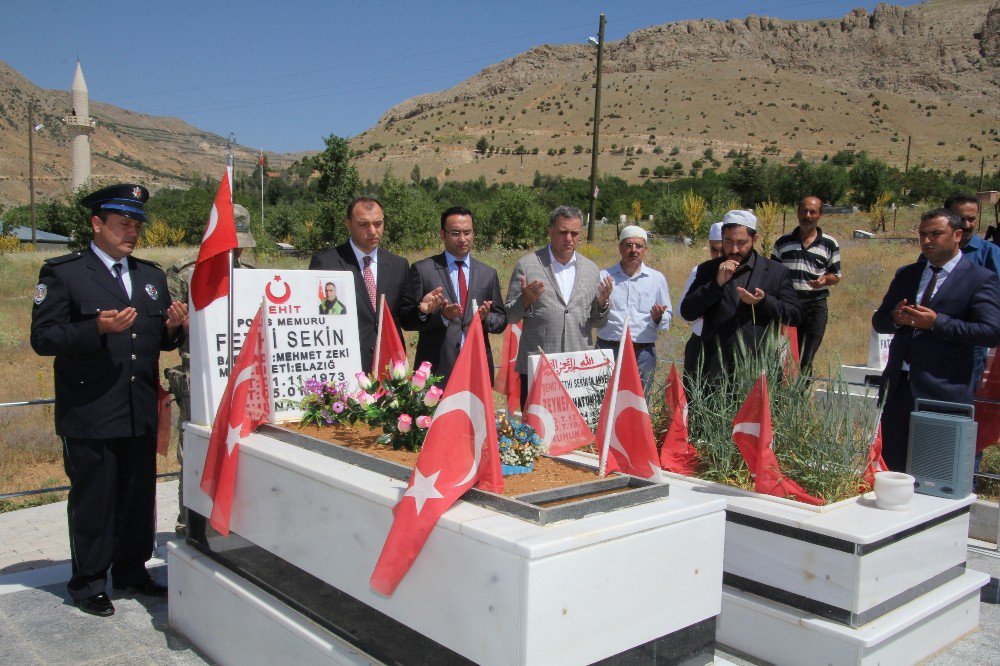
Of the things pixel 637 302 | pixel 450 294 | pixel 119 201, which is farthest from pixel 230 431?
Answer: pixel 637 302

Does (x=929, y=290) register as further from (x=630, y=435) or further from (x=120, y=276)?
(x=120, y=276)

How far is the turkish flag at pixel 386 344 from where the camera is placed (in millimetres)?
4527

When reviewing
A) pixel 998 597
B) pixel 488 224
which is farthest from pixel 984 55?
pixel 998 597

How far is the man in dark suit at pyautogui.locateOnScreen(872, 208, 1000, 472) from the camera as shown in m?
4.55

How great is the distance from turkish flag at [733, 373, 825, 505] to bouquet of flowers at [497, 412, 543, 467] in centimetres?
127

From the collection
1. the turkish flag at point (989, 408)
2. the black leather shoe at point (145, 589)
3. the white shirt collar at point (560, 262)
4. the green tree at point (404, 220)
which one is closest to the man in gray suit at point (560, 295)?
the white shirt collar at point (560, 262)

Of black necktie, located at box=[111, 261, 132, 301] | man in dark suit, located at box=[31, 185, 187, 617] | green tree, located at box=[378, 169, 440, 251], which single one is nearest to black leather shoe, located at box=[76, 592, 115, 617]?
man in dark suit, located at box=[31, 185, 187, 617]

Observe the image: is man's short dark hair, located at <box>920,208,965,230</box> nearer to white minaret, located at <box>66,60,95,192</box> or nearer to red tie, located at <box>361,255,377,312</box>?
red tie, located at <box>361,255,377,312</box>

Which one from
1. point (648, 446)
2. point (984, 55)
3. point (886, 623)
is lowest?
point (886, 623)

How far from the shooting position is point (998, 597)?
4.61 m

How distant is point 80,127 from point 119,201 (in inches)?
2525

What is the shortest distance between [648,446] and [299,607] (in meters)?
1.61

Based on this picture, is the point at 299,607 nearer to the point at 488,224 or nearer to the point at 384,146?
the point at 488,224

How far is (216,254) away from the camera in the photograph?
12.8 feet
